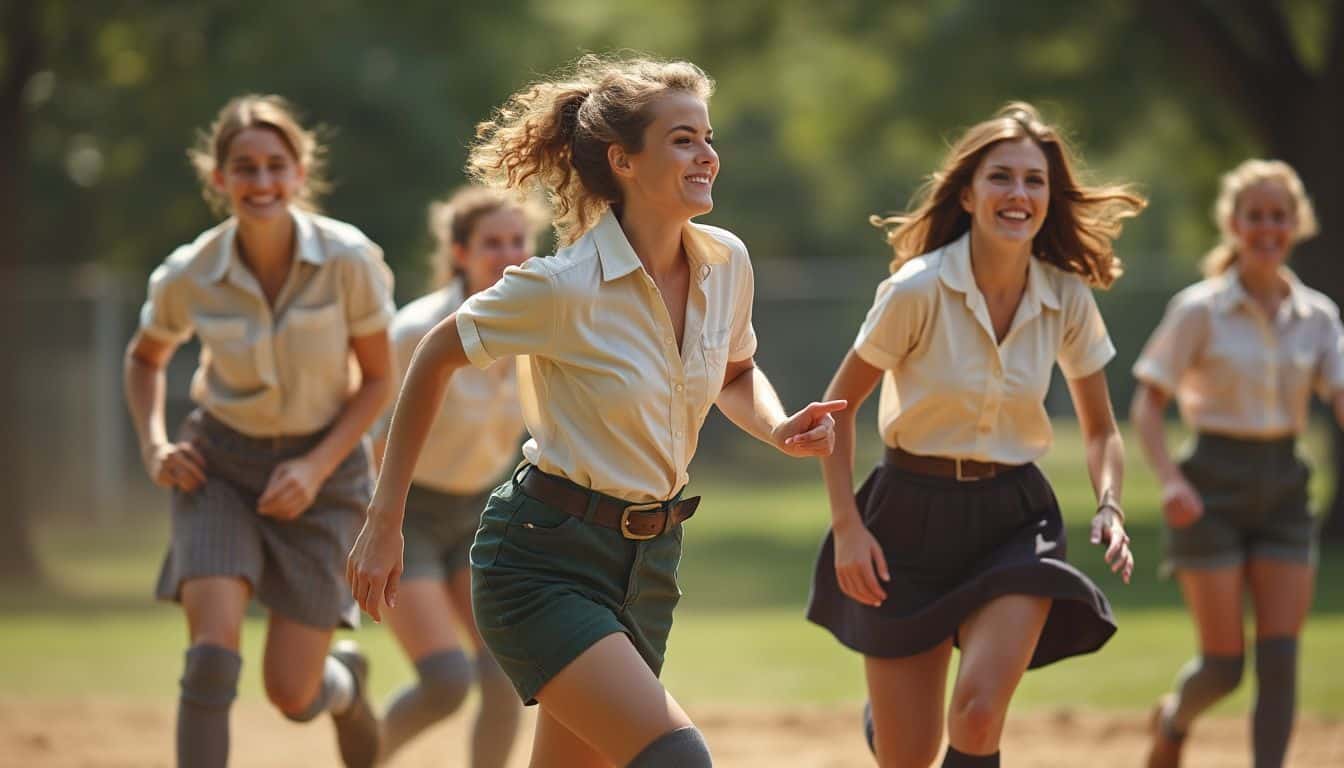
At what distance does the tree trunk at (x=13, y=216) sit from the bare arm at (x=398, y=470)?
1116 centimetres

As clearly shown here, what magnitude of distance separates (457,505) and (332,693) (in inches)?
30.7

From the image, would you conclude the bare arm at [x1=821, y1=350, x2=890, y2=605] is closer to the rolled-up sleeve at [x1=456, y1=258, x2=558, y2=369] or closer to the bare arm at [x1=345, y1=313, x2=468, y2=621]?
the rolled-up sleeve at [x1=456, y1=258, x2=558, y2=369]

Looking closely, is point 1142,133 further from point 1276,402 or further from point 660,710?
point 660,710

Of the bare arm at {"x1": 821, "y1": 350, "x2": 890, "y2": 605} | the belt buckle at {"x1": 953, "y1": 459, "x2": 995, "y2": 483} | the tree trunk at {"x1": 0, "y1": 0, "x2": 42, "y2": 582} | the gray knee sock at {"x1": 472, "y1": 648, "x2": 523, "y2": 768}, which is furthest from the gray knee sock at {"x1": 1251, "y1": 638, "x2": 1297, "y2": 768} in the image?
the tree trunk at {"x1": 0, "y1": 0, "x2": 42, "y2": 582}

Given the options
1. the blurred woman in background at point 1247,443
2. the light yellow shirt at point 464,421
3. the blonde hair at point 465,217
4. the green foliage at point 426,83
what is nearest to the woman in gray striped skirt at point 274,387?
the light yellow shirt at point 464,421

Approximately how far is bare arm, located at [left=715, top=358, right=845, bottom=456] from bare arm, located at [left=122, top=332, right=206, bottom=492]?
1.84 metres

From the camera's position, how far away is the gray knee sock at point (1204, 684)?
20.6ft

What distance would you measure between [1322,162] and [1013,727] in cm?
795

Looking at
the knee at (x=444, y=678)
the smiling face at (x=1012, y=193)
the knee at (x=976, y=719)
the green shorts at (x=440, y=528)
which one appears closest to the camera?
the knee at (x=976, y=719)

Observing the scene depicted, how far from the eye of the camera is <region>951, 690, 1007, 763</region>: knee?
4.43 m

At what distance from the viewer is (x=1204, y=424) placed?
653cm

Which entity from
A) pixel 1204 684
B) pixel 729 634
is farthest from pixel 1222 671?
pixel 729 634

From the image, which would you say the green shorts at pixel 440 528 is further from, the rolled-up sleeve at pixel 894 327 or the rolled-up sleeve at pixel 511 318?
the rolled-up sleeve at pixel 511 318

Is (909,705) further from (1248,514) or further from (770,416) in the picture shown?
(1248,514)
